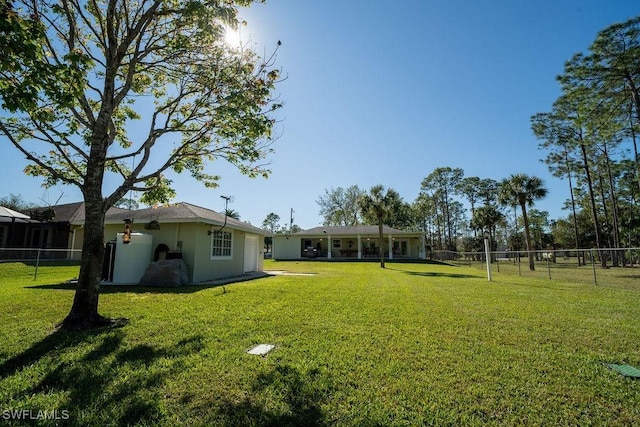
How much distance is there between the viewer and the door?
15.5 metres

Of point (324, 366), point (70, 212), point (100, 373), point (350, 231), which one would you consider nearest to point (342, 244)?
point (350, 231)

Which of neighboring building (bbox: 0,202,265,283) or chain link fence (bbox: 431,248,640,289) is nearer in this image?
neighboring building (bbox: 0,202,265,283)

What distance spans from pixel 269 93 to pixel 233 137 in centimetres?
135

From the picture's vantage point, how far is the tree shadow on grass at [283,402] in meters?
2.41

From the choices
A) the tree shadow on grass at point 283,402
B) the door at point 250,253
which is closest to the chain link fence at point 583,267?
the tree shadow on grass at point 283,402

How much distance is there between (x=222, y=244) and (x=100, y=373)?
9.84 meters

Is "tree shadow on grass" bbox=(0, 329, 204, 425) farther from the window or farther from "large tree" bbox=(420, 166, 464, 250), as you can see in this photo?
"large tree" bbox=(420, 166, 464, 250)

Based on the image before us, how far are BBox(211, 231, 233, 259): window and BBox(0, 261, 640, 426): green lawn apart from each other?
559 centimetres

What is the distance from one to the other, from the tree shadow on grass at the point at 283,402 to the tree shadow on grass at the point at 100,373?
646 mm

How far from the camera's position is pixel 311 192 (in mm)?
50844

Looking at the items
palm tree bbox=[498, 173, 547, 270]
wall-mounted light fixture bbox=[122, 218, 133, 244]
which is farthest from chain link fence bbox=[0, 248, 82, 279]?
palm tree bbox=[498, 173, 547, 270]

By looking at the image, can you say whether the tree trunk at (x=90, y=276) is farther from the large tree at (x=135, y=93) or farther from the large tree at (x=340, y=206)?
the large tree at (x=340, y=206)

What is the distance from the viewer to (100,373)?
3201mm

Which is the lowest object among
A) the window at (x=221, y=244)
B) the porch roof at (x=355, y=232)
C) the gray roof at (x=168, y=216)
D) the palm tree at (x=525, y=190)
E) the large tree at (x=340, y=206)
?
the window at (x=221, y=244)
